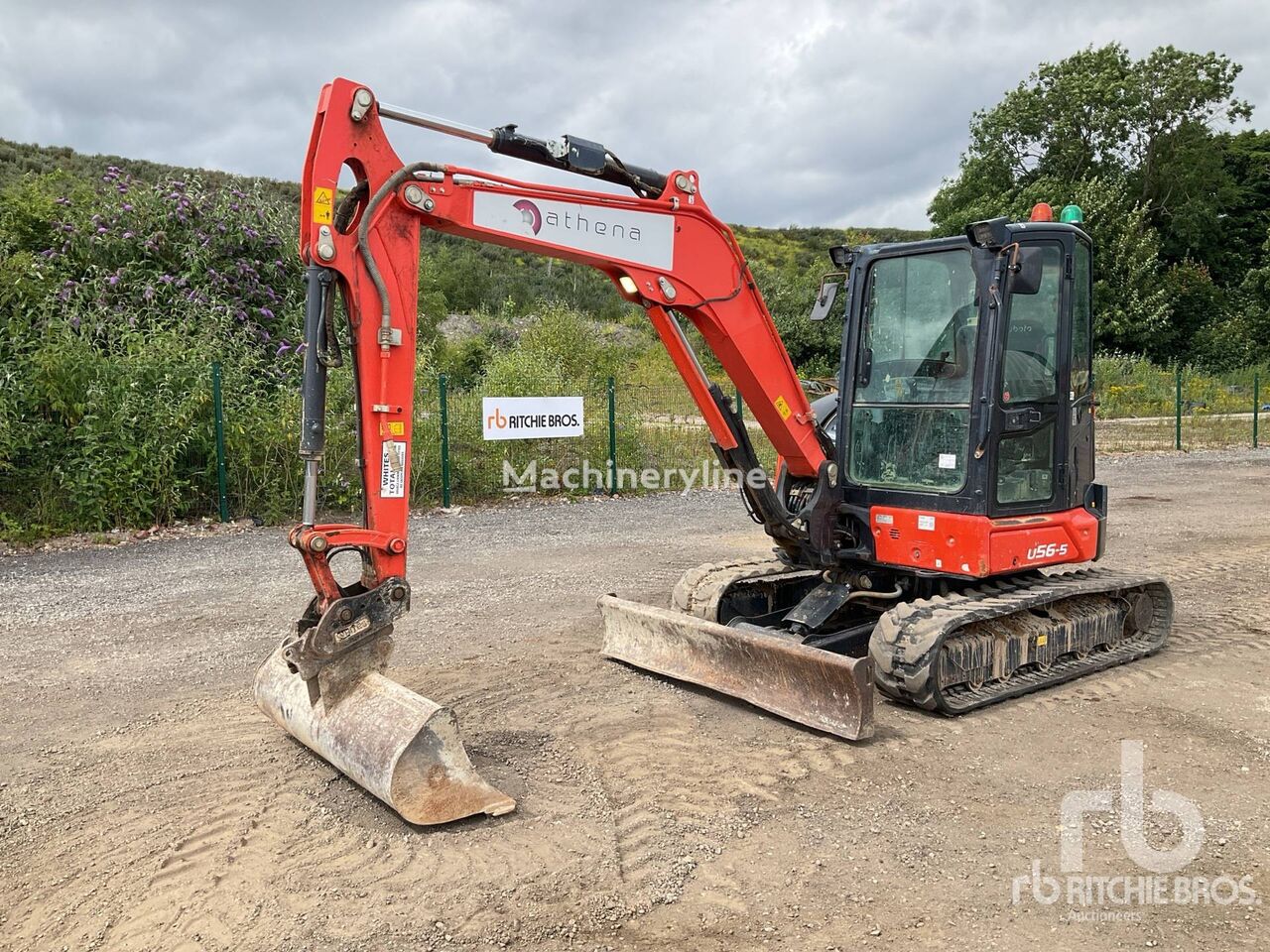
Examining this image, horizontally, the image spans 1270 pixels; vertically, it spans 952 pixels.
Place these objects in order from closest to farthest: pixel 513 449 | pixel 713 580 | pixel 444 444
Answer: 1. pixel 713 580
2. pixel 444 444
3. pixel 513 449

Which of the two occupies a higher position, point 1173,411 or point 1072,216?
point 1072,216

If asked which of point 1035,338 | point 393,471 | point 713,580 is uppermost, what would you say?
point 1035,338

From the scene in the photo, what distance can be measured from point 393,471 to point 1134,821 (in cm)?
326

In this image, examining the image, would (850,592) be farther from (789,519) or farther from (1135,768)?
(1135,768)

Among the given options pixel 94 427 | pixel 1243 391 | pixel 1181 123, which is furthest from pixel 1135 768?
pixel 1181 123

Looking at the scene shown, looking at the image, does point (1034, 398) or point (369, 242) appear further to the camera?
point (1034, 398)

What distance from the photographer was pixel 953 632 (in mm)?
4871

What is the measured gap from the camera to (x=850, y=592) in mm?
5605

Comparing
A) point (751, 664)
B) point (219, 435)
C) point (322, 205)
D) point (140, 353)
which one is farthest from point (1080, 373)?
point (140, 353)

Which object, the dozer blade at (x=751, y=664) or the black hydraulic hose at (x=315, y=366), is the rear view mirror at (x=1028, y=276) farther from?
the black hydraulic hose at (x=315, y=366)

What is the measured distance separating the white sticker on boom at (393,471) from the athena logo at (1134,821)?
9.49 feet

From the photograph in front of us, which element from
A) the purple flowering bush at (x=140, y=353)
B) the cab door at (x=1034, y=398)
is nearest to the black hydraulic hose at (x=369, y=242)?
the cab door at (x=1034, y=398)

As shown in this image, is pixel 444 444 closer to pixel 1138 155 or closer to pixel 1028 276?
pixel 1028 276

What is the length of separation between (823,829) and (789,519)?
208 cm
